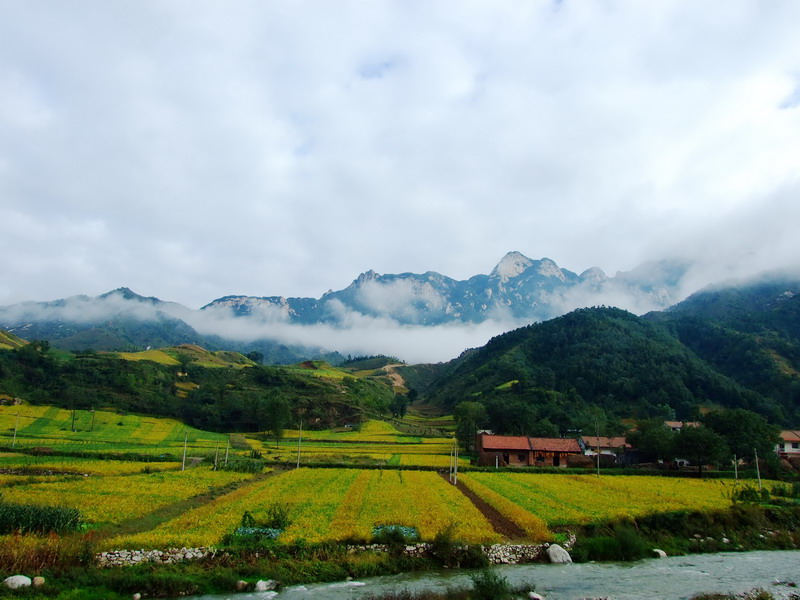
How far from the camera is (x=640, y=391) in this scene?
147 metres

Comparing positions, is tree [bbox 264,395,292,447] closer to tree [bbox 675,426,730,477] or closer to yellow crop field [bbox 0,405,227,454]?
yellow crop field [bbox 0,405,227,454]

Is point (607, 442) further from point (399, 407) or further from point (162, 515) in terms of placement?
point (162, 515)

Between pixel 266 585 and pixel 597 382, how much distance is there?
152085 mm

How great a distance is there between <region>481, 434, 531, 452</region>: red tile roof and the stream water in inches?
1818

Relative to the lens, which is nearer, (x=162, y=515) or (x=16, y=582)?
(x=16, y=582)

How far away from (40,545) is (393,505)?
63.6ft

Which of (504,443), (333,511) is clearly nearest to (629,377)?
(504,443)

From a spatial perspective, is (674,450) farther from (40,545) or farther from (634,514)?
(40,545)

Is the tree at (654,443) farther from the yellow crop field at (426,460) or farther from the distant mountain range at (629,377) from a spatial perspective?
the yellow crop field at (426,460)

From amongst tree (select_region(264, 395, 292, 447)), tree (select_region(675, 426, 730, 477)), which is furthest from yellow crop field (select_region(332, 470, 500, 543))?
tree (select_region(264, 395, 292, 447))

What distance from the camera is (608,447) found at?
88188 millimetres

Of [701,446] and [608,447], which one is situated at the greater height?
[701,446]

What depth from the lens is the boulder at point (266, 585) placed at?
747 inches

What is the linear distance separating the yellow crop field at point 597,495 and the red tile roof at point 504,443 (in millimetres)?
13300
